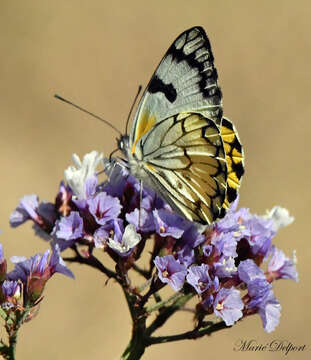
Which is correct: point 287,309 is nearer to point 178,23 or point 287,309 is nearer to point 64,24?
point 178,23

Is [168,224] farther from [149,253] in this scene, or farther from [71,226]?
[71,226]

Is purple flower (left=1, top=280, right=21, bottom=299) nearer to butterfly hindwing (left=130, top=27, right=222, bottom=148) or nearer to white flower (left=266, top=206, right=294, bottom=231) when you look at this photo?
butterfly hindwing (left=130, top=27, right=222, bottom=148)

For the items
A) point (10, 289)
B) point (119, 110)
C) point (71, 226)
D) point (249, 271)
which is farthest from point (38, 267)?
Answer: point (119, 110)

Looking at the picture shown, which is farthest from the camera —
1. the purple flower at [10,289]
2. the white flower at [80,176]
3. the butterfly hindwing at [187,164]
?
the white flower at [80,176]

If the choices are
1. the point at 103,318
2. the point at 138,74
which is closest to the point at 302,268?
the point at 103,318

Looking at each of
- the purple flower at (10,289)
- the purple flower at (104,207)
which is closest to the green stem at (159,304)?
the purple flower at (104,207)

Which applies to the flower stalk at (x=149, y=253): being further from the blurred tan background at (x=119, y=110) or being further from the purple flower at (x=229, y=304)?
the blurred tan background at (x=119, y=110)

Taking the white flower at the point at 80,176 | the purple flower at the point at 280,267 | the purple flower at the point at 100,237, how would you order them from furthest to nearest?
the purple flower at the point at 280,267, the white flower at the point at 80,176, the purple flower at the point at 100,237
